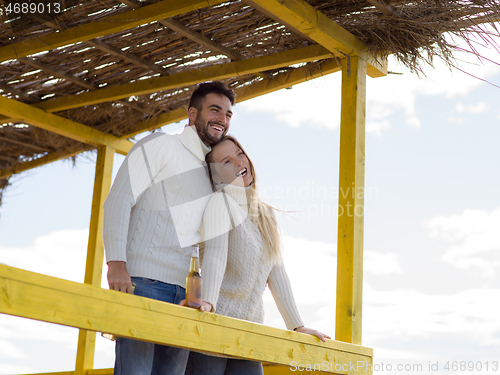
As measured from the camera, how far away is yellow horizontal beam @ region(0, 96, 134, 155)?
4.93 metres

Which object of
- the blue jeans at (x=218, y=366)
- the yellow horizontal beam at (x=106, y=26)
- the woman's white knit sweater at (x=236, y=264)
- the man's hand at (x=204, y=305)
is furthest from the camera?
the yellow horizontal beam at (x=106, y=26)

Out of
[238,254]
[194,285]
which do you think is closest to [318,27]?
[238,254]

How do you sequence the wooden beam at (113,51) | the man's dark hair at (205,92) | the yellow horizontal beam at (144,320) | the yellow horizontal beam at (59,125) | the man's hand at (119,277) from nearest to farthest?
the yellow horizontal beam at (144,320) < the man's hand at (119,277) < the man's dark hair at (205,92) < the wooden beam at (113,51) < the yellow horizontal beam at (59,125)

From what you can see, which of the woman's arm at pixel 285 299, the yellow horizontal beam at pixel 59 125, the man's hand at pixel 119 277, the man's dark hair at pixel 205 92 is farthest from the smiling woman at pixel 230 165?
the yellow horizontal beam at pixel 59 125

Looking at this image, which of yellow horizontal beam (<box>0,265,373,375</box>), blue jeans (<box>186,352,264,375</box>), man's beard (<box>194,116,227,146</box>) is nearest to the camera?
yellow horizontal beam (<box>0,265,373,375</box>)

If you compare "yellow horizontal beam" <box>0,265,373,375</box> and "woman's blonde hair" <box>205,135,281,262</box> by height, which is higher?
"woman's blonde hair" <box>205,135,281,262</box>

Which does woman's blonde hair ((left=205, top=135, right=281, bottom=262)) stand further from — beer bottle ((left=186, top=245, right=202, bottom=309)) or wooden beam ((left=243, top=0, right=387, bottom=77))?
wooden beam ((left=243, top=0, right=387, bottom=77))

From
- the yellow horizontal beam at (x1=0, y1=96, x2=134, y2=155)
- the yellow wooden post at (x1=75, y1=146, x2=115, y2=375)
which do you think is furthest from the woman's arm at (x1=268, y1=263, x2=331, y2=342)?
the yellow horizontal beam at (x1=0, y1=96, x2=134, y2=155)

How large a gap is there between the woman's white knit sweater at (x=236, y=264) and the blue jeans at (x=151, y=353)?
0.16m

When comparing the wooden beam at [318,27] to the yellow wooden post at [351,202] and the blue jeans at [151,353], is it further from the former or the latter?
the blue jeans at [151,353]

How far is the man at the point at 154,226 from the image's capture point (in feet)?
7.81

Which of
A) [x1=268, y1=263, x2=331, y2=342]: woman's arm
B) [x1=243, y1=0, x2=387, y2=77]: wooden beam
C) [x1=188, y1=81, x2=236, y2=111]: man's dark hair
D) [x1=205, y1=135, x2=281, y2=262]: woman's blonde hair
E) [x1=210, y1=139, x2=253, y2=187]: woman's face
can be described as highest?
[x1=243, y1=0, x2=387, y2=77]: wooden beam

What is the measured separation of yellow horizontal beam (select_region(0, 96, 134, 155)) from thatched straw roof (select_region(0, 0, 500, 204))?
5cm

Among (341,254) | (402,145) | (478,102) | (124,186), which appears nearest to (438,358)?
(341,254)
